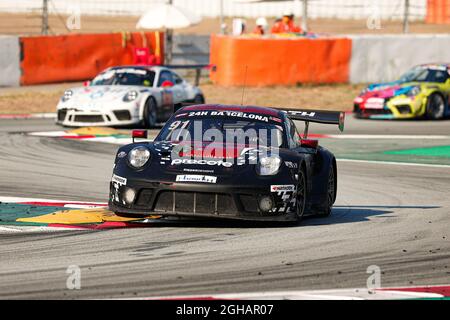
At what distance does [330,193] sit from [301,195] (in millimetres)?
1151

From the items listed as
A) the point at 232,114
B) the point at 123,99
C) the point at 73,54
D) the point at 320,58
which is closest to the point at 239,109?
the point at 232,114

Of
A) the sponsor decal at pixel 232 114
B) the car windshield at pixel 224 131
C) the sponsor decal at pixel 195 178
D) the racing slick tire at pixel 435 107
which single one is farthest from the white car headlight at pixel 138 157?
the racing slick tire at pixel 435 107

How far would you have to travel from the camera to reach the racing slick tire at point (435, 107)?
23683mm

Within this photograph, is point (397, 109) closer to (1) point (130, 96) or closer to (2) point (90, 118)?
(1) point (130, 96)

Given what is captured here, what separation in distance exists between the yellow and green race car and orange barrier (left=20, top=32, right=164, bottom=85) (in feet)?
26.7

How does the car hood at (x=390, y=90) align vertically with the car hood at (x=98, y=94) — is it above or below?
below

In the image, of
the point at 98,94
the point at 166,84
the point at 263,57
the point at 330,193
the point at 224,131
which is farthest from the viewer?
the point at 263,57

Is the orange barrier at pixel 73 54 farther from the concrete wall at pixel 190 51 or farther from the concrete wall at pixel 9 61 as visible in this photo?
the concrete wall at pixel 190 51

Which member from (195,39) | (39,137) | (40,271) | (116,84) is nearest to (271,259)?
(40,271)

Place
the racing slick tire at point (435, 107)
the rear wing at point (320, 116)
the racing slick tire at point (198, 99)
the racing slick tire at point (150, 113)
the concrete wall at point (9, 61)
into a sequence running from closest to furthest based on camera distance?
the rear wing at point (320, 116), the racing slick tire at point (150, 113), the racing slick tire at point (198, 99), the racing slick tire at point (435, 107), the concrete wall at point (9, 61)

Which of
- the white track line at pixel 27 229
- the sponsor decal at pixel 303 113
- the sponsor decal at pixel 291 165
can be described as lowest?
the white track line at pixel 27 229

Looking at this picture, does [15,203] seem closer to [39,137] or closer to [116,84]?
[39,137]

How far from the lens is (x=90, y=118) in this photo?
20.0 metres
